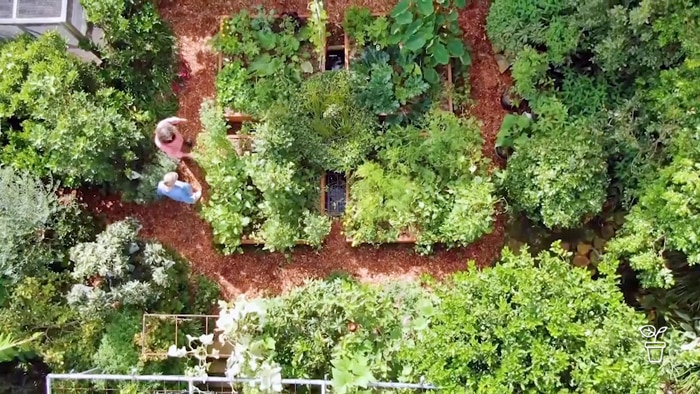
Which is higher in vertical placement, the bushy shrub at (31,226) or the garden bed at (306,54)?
the garden bed at (306,54)

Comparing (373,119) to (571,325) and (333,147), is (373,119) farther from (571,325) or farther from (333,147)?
(571,325)

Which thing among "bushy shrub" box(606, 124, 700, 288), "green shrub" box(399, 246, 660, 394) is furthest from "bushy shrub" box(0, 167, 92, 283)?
"bushy shrub" box(606, 124, 700, 288)

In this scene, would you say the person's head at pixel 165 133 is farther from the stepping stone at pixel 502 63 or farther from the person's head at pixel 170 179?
the stepping stone at pixel 502 63

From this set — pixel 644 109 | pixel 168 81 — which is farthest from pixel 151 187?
pixel 644 109

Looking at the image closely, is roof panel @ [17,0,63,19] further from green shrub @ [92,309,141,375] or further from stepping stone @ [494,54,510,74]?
stepping stone @ [494,54,510,74]

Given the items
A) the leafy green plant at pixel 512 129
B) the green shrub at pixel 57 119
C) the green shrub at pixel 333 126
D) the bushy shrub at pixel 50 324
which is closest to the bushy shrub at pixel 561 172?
the leafy green plant at pixel 512 129

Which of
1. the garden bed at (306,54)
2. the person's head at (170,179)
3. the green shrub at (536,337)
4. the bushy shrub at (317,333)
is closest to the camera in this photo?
the green shrub at (536,337)
